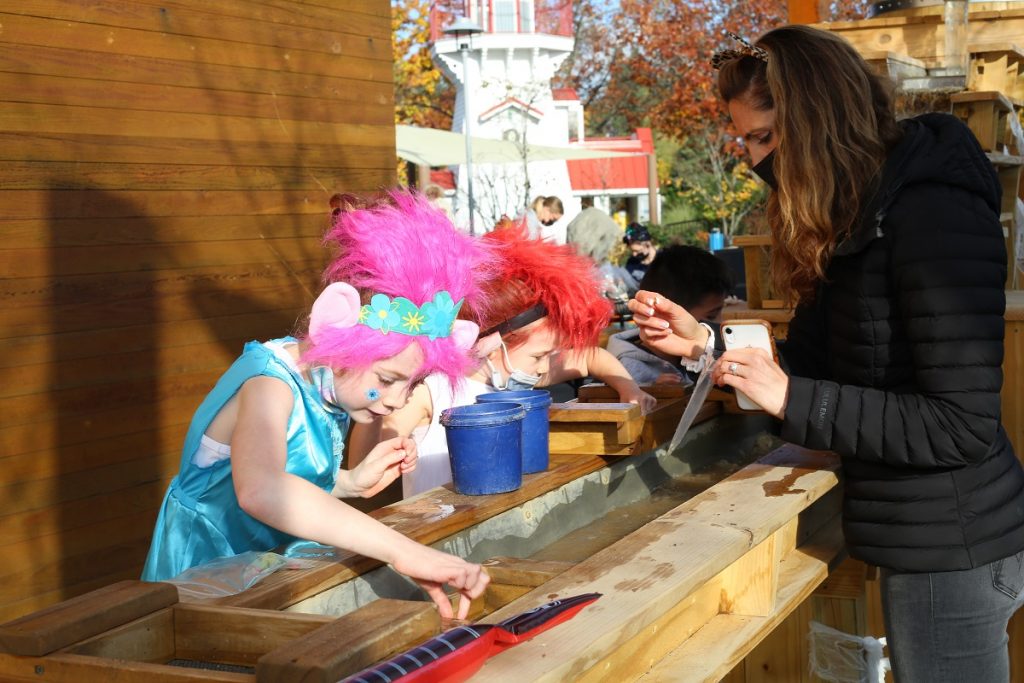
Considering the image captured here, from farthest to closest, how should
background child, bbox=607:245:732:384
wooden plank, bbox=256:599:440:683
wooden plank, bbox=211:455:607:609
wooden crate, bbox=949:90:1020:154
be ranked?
wooden crate, bbox=949:90:1020:154, background child, bbox=607:245:732:384, wooden plank, bbox=211:455:607:609, wooden plank, bbox=256:599:440:683

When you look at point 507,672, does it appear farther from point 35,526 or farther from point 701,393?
point 35,526

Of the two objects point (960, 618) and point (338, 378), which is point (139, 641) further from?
point (960, 618)

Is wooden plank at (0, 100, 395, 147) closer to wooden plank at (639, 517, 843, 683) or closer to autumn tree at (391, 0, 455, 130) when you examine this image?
wooden plank at (639, 517, 843, 683)

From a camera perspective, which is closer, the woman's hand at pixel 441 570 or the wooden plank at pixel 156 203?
the woman's hand at pixel 441 570

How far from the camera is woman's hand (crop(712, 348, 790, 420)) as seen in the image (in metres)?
2.51

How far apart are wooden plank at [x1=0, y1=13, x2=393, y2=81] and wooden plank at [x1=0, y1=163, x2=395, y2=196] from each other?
0.46 metres

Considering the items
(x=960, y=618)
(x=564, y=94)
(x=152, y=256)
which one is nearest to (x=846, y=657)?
(x=960, y=618)

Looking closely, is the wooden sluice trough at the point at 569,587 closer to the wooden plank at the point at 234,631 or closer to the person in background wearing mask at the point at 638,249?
the wooden plank at the point at 234,631

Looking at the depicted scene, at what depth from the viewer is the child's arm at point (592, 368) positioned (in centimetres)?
381

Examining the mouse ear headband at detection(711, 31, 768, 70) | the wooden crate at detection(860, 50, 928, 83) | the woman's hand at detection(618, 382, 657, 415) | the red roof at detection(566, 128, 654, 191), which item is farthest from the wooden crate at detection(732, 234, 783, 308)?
the red roof at detection(566, 128, 654, 191)

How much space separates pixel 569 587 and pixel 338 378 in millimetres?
884

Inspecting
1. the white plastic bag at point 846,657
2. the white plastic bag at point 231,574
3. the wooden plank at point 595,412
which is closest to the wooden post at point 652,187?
the white plastic bag at point 846,657

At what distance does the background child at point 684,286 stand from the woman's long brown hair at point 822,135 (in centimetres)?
227

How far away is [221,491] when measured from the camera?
106 inches
